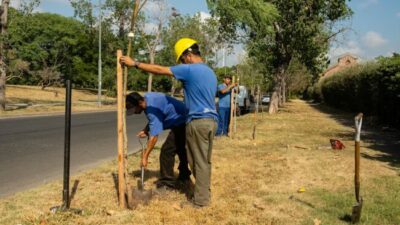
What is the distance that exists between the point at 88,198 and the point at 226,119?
8.74 metres

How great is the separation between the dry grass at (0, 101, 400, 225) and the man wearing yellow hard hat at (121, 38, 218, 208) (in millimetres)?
391

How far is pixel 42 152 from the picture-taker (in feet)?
35.8

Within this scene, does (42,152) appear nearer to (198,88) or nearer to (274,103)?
(198,88)

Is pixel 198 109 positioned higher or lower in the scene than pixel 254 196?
higher

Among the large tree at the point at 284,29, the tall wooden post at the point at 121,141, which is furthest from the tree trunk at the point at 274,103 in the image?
the tall wooden post at the point at 121,141

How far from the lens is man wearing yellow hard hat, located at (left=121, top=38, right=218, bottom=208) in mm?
5637

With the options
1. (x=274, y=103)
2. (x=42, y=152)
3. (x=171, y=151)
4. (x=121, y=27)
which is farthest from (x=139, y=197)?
(x=121, y=27)

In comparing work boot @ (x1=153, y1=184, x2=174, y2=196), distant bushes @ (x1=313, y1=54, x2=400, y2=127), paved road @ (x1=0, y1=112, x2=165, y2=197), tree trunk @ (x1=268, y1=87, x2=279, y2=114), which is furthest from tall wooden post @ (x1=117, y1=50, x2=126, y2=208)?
tree trunk @ (x1=268, y1=87, x2=279, y2=114)

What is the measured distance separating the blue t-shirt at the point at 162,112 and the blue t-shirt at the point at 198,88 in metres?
0.58

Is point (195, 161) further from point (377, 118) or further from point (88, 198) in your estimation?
point (377, 118)

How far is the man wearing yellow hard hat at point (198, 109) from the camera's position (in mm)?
5637

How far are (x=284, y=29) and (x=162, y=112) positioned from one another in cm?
2154

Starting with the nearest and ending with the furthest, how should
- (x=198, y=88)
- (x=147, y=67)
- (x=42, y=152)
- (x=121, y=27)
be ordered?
(x=147, y=67) → (x=198, y=88) → (x=42, y=152) → (x=121, y=27)

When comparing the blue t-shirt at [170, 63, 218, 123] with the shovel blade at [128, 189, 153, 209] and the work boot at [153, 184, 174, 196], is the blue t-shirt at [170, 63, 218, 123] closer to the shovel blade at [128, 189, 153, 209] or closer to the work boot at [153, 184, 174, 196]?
the shovel blade at [128, 189, 153, 209]
